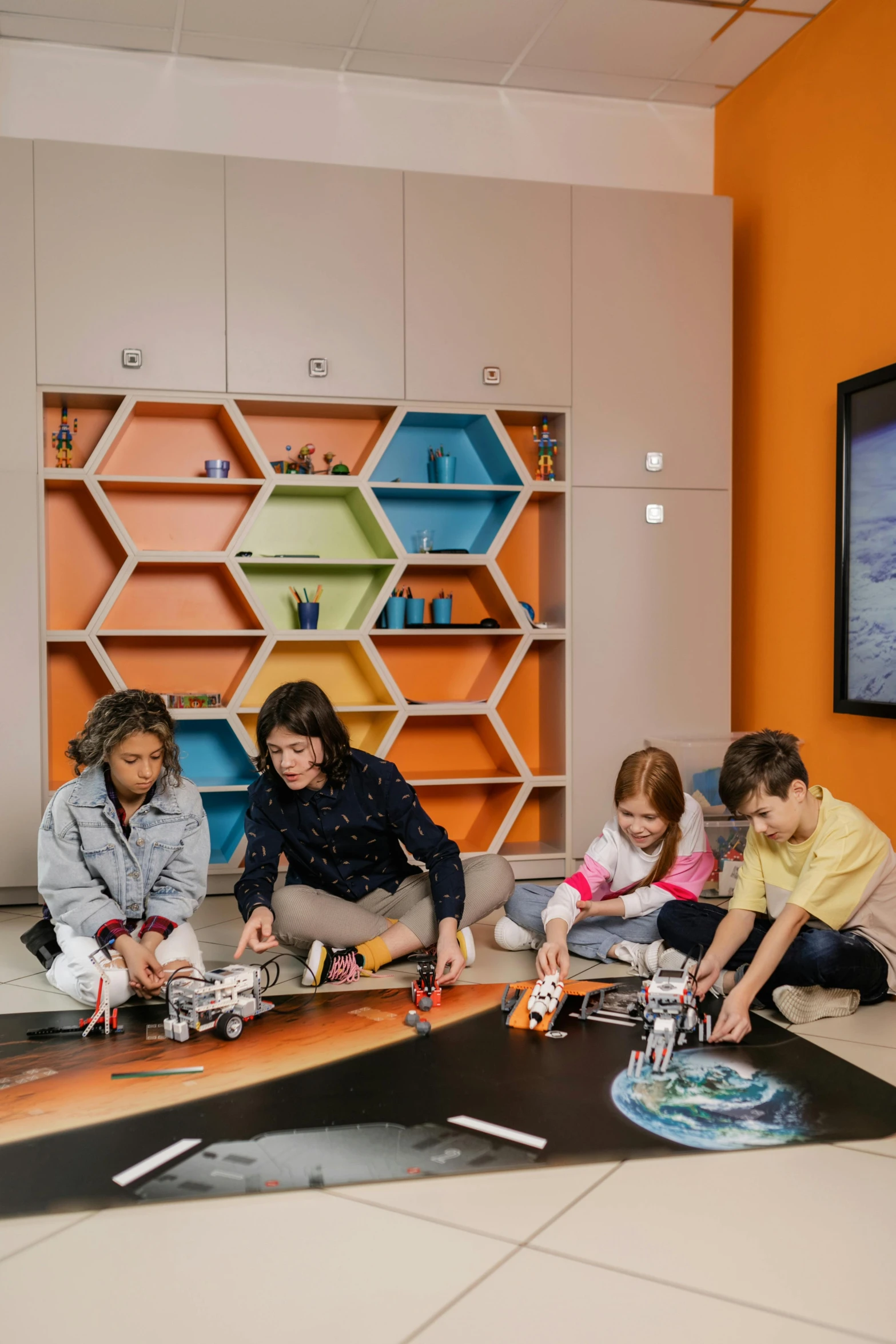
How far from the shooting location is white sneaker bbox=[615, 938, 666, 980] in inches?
102

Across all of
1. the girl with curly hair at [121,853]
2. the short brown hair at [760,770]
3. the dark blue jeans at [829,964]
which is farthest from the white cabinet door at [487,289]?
the dark blue jeans at [829,964]

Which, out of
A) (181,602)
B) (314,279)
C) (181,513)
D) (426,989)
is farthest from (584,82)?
(426,989)

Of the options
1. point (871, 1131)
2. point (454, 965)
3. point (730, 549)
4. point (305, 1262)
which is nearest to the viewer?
point (305, 1262)

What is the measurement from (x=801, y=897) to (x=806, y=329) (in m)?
2.38

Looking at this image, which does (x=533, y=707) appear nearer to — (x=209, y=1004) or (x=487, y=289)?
(x=487, y=289)

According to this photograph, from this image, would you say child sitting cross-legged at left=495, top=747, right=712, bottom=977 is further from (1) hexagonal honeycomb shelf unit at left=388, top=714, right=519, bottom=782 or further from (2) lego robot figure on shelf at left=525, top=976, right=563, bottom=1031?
(1) hexagonal honeycomb shelf unit at left=388, top=714, right=519, bottom=782

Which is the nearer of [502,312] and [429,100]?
[502,312]

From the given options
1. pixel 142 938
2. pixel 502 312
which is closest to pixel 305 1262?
pixel 142 938

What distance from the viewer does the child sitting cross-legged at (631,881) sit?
256 centimetres

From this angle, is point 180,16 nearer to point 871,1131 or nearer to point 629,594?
point 629,594

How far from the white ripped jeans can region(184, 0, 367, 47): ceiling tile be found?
9.84ft

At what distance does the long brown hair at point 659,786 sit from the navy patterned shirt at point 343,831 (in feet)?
1.47

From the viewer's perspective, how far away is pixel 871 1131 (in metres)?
1.68

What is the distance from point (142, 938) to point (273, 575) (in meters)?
1.76
